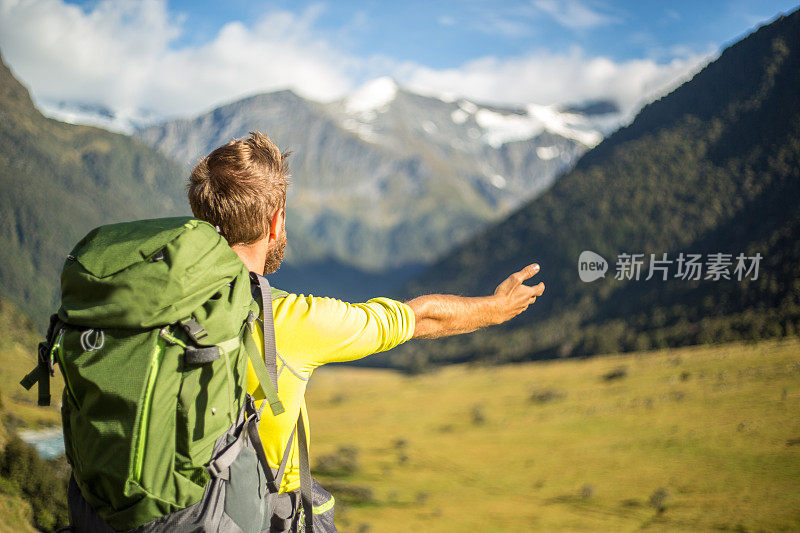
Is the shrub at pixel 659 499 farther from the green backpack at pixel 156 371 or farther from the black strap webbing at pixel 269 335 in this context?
the green backpack at pixel 156 371

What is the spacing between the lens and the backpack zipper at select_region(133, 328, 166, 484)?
214 centimetres

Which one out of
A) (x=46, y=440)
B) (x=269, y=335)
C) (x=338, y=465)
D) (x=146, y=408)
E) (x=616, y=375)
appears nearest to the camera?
(x=146, y=408)

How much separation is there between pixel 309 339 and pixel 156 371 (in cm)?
62

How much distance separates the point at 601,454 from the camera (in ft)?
58.3

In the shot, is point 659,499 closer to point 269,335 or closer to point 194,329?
point 269,335

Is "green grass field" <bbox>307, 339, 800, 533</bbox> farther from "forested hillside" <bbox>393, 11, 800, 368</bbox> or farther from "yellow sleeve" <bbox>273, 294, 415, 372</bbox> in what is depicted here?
"yellow sleeve" <bbox>273, 294, 415, 372</bbox>

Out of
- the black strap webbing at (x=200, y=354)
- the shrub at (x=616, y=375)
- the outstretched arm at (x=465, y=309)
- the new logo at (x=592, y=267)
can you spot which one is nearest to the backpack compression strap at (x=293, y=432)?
the black strap webbing at (x=200, y=354)

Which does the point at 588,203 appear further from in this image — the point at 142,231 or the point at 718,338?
the point at 142,231

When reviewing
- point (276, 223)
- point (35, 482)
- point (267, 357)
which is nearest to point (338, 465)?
point (35, 482)

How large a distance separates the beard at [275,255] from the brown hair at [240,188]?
22 centimetres

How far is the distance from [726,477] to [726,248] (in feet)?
24.9

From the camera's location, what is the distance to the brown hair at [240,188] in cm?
261

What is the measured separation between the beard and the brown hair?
22 centimetres

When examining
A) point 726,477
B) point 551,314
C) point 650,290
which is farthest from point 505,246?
point 726,477
